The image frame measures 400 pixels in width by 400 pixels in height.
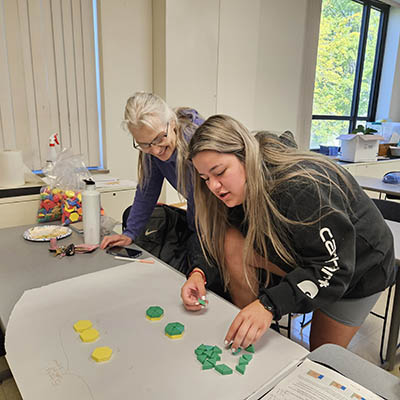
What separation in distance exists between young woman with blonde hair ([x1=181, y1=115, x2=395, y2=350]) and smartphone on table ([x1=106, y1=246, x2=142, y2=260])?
0.27 meters

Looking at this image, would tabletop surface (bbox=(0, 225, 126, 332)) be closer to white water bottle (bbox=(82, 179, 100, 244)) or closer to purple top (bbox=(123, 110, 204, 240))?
white water bottle (bbox=(82, 179, 100, 244))

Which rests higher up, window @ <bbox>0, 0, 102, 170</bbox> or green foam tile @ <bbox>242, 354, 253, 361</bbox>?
window @ <bbox>0, 0, 102, 170</bbox>

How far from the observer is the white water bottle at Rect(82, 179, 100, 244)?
1.24 metres

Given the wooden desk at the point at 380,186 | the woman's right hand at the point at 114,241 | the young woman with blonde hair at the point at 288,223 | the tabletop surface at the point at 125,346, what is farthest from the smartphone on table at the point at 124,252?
the wooden desk at the point at 380,186

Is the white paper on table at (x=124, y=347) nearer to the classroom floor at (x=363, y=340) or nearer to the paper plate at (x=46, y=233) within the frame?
the paper plate at (x=46, y=233)

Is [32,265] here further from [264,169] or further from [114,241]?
[264,169]

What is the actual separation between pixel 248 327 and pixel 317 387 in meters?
0.17

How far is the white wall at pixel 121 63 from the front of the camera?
275cm

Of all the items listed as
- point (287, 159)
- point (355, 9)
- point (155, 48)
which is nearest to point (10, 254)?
point (287, 159)

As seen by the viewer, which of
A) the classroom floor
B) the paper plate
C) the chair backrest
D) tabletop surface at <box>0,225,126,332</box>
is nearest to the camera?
tabletop surface at <box>0,225,126,332</box>

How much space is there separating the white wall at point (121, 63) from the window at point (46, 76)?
10 centimetres

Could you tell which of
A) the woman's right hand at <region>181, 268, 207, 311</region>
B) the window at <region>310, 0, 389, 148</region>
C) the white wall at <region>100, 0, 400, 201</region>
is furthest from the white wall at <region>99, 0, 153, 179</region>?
the window at <region>310, 0, 389, 148</region>

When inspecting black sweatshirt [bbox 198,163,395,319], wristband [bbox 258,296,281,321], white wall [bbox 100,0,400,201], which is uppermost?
white wall [bbox 100,0,400,201]

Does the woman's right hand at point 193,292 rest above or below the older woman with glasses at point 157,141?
below
